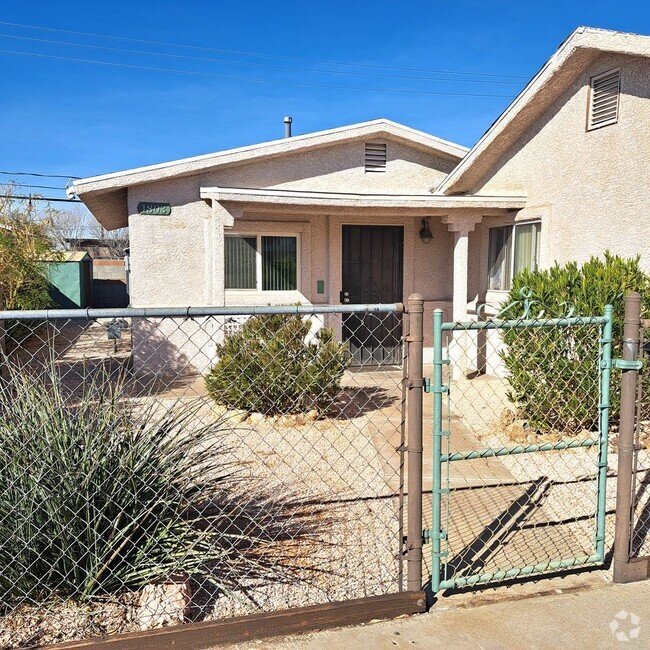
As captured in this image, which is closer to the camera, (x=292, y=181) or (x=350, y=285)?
(x=292, y=181)

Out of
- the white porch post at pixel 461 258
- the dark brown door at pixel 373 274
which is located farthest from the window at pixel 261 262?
the white porch post at pixel 461 258

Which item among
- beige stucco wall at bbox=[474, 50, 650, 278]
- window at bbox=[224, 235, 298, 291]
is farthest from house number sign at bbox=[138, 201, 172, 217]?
beige stucco wall at bbox=[474, 50, 650, 278]

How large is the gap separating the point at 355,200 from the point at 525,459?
4936 millimetres

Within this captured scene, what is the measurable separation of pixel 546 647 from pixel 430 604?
0.62 m

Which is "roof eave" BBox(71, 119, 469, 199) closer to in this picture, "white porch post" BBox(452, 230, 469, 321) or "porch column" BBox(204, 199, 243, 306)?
"porch column" BBox(204, 199, 243, 306)

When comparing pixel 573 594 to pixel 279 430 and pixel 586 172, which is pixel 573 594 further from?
pixel 586 172

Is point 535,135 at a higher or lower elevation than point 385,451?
higher

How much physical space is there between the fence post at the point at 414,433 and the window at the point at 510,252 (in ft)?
21.5

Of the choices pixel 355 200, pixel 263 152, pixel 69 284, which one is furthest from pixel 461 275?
pixel 69 284

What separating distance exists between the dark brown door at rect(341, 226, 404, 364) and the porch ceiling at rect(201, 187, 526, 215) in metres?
1.39

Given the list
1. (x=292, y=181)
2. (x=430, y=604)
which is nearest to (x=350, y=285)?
(x=292, y=181)

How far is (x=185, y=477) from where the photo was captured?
3.71 metres

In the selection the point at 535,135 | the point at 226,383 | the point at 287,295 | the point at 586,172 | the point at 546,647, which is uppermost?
the point at 535,135

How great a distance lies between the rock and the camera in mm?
3139
